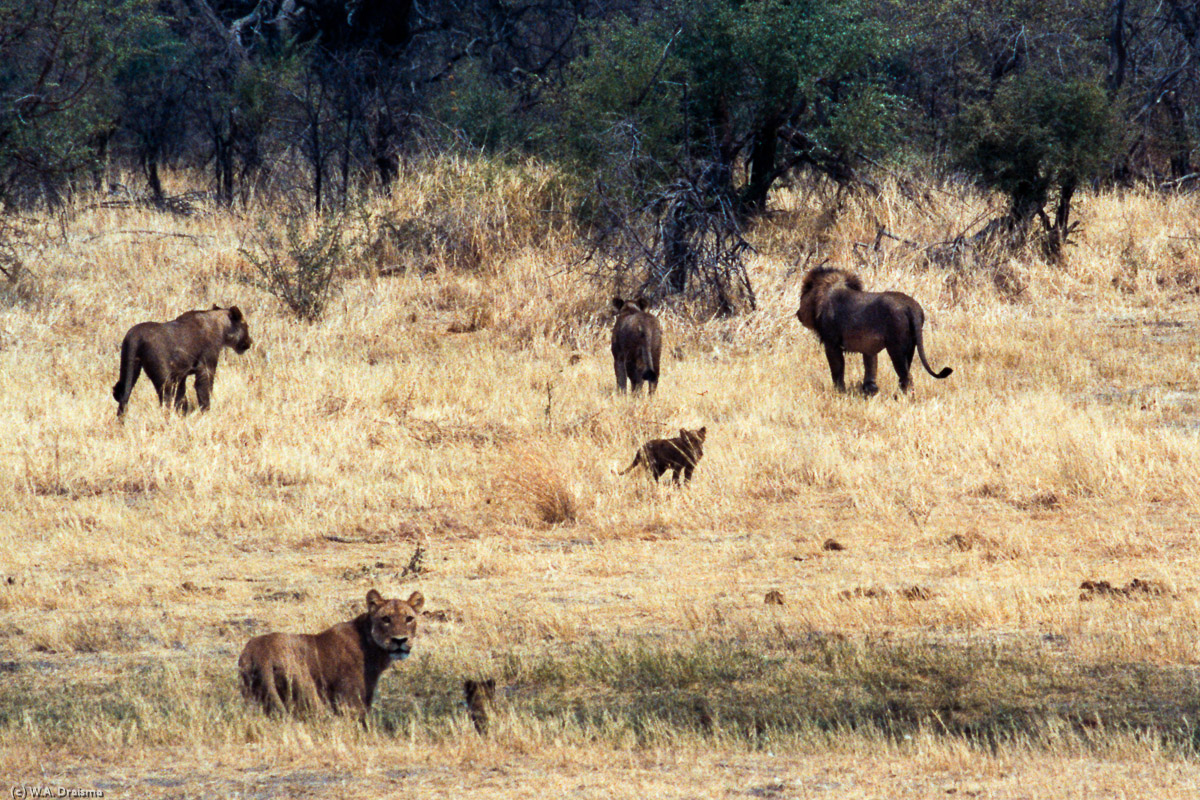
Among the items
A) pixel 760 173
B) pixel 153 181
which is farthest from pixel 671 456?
pixel 153 181

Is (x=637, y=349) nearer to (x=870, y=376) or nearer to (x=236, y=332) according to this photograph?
(x=870, y=376)

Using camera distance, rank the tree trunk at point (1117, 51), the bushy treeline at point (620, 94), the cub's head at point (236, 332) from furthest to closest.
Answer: the tree trunk at point (1117, 51), the bushy treeline at point (620, 94), the cub's head at point (236, 332)

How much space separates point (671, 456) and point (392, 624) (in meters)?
4.47

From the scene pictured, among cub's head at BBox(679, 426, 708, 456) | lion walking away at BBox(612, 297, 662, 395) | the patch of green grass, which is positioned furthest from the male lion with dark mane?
lion walking away at BBox(612, 297, 662, 395)

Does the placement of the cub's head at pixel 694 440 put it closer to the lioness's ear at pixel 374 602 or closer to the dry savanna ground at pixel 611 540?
the dry savanna ground at pixel 611 540

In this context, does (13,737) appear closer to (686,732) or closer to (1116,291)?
(686,732)

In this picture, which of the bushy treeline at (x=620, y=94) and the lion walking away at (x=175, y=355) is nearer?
the lion walking away at (x=175, y=355)

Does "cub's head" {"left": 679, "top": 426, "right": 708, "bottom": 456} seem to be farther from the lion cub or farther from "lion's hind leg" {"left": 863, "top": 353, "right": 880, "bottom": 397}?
"lion's hind leg" {"left": 863, "top": 353, "right": 880, "bottom": 397}

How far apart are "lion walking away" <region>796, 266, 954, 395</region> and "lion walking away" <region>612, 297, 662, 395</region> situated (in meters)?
1.50

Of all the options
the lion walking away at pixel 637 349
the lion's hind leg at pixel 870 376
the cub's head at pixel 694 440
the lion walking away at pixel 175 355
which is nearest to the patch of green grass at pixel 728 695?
the cub's head at pixel 694 440

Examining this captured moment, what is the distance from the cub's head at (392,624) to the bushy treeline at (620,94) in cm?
1118

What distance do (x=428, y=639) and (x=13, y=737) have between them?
2057 mm

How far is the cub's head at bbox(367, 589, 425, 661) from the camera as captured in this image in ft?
17.6

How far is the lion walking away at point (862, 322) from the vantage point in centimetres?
1220
